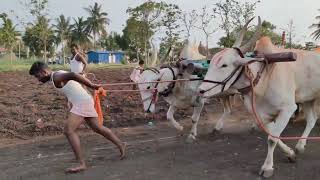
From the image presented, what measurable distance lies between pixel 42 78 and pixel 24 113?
19.5 feet

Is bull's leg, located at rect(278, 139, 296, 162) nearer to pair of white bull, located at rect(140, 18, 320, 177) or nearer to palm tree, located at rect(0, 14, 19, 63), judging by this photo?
pair of white bull, located at rect(140, 18, 320, 177)

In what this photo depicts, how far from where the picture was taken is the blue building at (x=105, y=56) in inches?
2724

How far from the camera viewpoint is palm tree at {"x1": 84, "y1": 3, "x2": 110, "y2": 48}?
78.9 metres

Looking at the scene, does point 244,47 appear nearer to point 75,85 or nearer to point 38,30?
point 75,85

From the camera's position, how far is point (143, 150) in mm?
8484

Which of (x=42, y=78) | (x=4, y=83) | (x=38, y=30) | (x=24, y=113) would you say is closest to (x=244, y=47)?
(x=42, y=78)

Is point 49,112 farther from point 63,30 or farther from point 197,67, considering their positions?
point 63,30

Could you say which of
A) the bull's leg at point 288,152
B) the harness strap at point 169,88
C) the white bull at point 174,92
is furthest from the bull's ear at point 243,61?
the harness strap at point 169,88

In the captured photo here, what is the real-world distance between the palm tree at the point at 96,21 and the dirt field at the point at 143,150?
66098 mm

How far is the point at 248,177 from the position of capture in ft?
21.4

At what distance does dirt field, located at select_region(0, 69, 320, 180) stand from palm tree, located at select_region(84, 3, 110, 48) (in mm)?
66098

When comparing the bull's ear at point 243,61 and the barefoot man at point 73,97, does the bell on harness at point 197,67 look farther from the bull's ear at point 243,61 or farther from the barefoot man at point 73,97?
the bull's ear at point 243,61

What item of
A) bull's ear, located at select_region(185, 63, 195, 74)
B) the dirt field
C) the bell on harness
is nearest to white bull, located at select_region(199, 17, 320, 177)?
the dirt field

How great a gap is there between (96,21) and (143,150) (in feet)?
237
